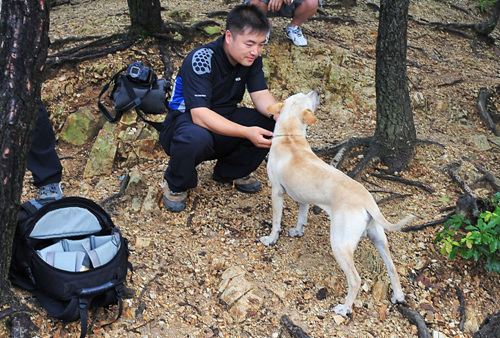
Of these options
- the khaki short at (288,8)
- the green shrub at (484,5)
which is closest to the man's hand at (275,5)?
the khaki short at (288,8)

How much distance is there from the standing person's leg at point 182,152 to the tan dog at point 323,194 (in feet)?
2.34

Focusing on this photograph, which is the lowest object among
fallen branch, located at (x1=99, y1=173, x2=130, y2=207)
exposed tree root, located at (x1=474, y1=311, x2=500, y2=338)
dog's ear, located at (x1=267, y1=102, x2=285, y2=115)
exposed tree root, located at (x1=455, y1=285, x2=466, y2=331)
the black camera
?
exposed tree root, located at (x1=455, y1=285, x2=466, y2=331)

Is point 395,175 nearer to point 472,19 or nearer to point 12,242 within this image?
point 12,242

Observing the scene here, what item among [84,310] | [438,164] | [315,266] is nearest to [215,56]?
[315,266]

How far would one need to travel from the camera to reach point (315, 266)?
405cm

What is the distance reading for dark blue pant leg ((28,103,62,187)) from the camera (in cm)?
416

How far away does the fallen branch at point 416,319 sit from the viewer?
349 centimetres

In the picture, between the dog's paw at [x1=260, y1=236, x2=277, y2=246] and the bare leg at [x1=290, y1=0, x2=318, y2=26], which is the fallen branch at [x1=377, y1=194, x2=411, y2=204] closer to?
the dog's paw at [x1=260, y1=236, x2=277, y2=246]

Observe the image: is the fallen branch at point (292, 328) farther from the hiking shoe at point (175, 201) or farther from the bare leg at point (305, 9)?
the bare leg at point (305, 9)

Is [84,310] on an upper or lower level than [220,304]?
upper

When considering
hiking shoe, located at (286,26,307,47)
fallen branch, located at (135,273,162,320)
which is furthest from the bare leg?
fallen branch, located at (135,273,162,320)

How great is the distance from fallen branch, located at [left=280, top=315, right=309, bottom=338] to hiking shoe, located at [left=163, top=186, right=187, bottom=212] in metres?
1.72

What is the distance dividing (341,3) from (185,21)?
3.79 metres

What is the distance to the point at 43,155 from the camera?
4223 millimetres
